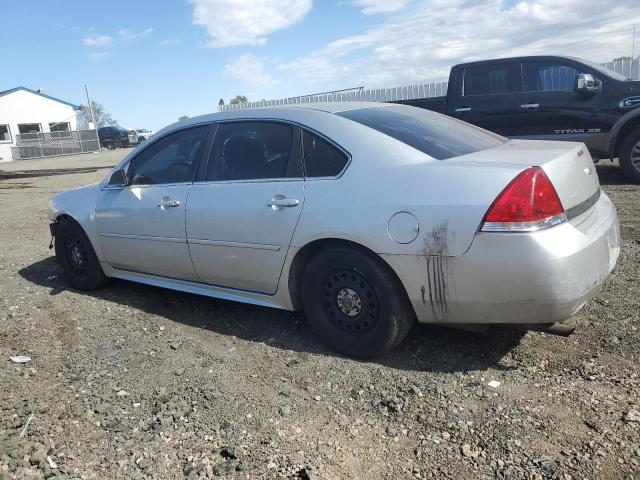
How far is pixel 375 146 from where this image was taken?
3410mm

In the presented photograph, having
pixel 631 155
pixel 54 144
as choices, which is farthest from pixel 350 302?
pixel 54 144

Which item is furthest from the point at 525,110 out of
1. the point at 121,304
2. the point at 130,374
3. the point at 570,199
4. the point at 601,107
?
the point at 130,374

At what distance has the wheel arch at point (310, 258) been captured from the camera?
3295 millimetres

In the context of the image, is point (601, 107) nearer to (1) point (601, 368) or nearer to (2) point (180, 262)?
(1) point (601, 368)

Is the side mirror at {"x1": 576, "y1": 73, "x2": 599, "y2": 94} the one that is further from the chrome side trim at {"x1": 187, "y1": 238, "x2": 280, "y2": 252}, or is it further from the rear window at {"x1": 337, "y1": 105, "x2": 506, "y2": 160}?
the chrome side trim at {"x1": 187, "y1": 238, "x2": 280, "y2": 252}

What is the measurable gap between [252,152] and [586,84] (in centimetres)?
674

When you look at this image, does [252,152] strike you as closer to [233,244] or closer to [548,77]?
[233,244]

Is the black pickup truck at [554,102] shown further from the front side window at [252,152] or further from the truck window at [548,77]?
the front side window at [252,152]

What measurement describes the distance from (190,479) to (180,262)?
212 centimetres

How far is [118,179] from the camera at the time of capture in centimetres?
482

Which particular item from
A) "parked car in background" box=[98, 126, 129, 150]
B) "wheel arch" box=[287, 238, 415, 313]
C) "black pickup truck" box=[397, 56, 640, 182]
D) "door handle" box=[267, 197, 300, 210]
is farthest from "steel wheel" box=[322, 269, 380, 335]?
"parked car in background" box=[98, 126, 129, 150]

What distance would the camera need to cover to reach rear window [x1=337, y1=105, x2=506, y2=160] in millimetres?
3473

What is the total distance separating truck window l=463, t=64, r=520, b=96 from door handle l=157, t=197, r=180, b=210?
22.7 feet

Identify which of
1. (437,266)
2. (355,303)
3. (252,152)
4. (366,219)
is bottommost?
(355,303)
